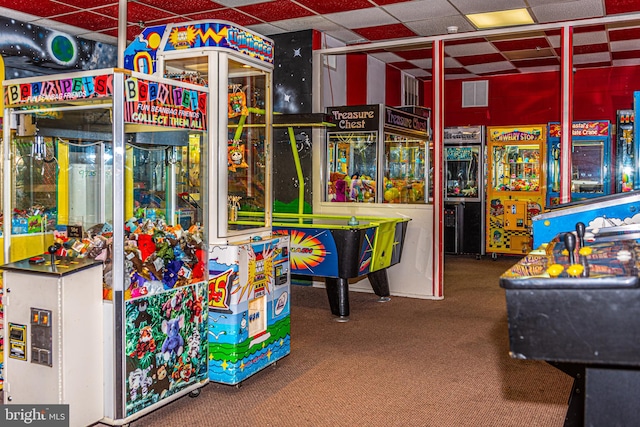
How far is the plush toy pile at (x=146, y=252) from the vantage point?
3234mm

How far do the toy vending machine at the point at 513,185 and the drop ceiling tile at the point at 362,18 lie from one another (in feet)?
10.9

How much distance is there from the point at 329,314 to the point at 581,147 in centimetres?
488

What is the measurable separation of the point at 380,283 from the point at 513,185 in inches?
146

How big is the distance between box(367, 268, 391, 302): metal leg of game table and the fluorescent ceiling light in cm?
278

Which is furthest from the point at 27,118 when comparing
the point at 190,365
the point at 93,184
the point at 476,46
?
the point at 476,46

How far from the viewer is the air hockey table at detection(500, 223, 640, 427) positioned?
5.81ft

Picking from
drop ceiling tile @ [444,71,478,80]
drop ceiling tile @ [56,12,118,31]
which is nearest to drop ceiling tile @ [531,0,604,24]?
drop ceiling tile @ [444,71,478,80]

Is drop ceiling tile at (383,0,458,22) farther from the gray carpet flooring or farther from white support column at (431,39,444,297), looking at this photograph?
the gray carpet flooring

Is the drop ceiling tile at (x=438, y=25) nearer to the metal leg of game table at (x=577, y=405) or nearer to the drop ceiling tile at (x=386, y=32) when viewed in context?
the drop ceiling tile at (x=386, y=32)

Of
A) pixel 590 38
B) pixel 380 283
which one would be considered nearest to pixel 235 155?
pixel 380 283

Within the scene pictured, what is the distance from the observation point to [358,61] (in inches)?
320

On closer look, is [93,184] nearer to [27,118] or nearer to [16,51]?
[27,118]

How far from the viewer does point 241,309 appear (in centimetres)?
379
